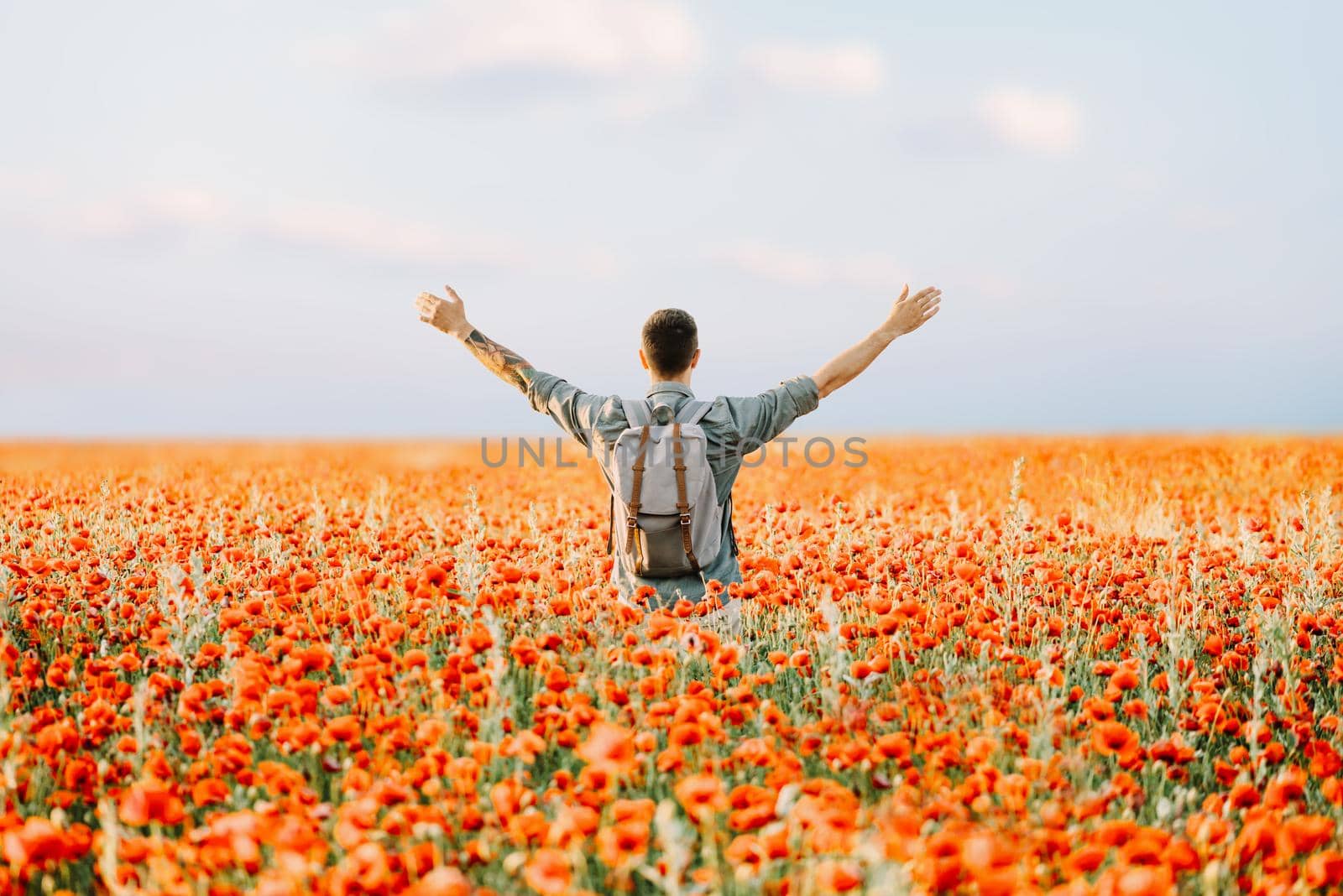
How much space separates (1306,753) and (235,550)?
489 centimetres

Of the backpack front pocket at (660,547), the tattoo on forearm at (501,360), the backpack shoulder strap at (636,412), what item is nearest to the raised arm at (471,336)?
the tattoo on forearm at (501,360)

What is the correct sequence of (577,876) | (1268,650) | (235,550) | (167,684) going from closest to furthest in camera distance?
(577,876)
(167,684)
(1268,650)
(235,550)

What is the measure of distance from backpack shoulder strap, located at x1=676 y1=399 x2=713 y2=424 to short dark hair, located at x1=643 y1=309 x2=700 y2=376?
20 cm

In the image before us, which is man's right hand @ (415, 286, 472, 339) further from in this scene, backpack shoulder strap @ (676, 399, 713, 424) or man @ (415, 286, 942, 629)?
backpack shoulder strap @ (676, 399, 713, 424)

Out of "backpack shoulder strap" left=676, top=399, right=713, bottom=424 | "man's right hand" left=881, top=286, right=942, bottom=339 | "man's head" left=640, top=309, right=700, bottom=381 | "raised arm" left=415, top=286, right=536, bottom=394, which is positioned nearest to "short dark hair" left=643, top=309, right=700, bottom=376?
"man's head" left=640, top=309, right=700, bottom=381

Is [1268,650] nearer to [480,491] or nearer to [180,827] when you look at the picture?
[180,827]

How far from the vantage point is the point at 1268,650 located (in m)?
4.18

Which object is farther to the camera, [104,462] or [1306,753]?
[104,462]

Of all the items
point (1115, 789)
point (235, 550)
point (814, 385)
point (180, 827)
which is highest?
point (814, 385)

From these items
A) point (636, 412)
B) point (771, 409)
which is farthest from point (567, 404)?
point (771, 409)

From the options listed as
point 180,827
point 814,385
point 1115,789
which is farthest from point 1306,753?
point 180,827

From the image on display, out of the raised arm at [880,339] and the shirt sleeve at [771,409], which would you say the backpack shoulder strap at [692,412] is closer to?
the shirt sleeve at [771,409]

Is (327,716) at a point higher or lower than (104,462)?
lower

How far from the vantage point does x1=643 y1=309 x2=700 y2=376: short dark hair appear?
453 centimetres
